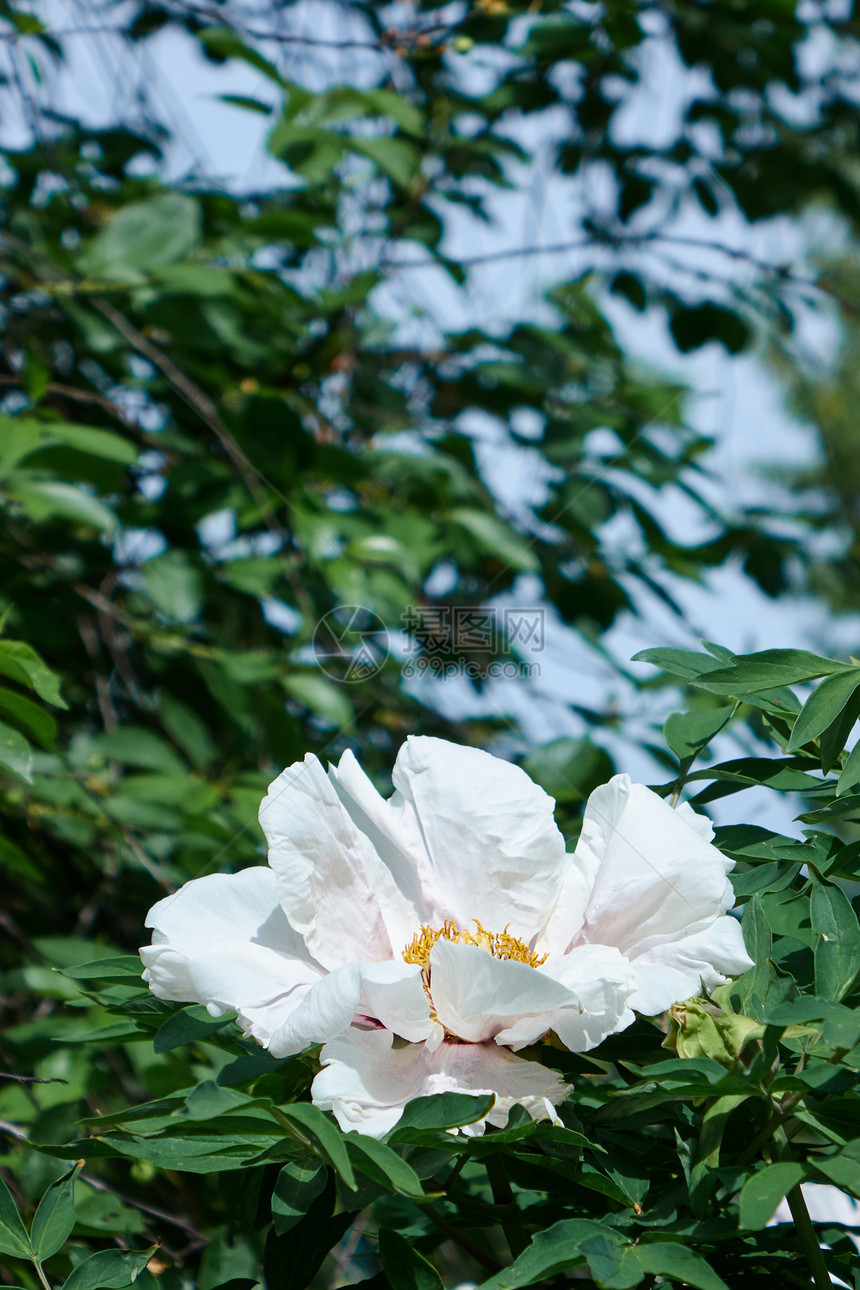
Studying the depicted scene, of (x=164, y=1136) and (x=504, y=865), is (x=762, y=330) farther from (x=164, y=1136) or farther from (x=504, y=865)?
(x=164, y=1136)

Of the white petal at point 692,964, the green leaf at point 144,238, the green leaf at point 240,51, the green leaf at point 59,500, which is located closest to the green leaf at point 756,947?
the white petal at point 692,964

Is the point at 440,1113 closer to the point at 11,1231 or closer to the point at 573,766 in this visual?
the point at 11,1231

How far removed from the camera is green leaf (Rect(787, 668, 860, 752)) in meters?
0.42

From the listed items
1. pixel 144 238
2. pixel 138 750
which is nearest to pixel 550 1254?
pixel 138 750

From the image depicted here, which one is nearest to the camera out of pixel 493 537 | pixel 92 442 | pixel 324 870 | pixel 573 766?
pixel 324 870

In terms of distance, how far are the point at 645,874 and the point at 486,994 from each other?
9 cm

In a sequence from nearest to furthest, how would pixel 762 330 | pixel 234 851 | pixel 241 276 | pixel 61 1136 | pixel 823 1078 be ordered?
pixel 823 1078 < pixel 61 1136 < pixel 234 851 < pixel 241 276 < pixel 762 330

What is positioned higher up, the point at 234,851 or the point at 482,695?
the point at 234,851

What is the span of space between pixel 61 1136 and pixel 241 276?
839 millimetres

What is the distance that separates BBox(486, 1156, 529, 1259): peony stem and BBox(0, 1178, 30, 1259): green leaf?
0.19 metres

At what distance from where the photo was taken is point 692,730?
19.5 inches

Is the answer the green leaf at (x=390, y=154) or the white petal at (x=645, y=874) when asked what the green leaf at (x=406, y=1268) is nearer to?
the white petal at (x=645, y=874)

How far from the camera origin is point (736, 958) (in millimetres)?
384

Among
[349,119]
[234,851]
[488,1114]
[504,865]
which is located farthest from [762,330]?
[488,1114]
